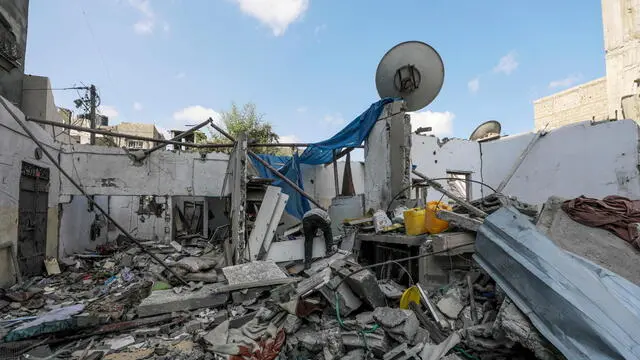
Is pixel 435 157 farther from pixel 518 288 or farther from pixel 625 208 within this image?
pixel 518 288

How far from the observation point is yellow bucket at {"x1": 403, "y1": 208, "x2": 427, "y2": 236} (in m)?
4.81

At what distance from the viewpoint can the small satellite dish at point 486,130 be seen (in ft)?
39.0

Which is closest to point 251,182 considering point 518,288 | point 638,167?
point 518,288

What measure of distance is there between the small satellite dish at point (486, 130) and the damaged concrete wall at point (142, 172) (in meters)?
9.45

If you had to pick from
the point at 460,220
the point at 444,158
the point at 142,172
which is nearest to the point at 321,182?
the point at 444,158

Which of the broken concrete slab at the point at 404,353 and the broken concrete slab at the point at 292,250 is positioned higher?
the broken concrete slab at the point at 292,250

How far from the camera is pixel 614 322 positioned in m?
2.22

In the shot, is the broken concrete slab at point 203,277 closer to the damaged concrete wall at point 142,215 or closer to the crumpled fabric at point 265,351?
the crumpled fabric at point 265,351

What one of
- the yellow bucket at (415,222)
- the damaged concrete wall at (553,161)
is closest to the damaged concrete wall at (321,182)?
the damaged concrete wall at (553,161)

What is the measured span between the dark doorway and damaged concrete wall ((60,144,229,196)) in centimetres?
104

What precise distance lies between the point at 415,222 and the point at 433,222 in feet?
0.99

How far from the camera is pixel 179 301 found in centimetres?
483

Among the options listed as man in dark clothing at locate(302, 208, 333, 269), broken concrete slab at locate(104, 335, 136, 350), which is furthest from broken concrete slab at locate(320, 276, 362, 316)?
broken concrete slab at locate(104, 335, 136, 350)

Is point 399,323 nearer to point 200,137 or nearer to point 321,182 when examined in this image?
point 321,182
